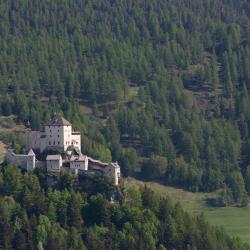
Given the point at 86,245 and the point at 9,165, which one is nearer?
the point at 86,245

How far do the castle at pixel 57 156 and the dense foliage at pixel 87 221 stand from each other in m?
1.95

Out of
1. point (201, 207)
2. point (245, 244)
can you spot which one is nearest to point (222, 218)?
point (201, 207)

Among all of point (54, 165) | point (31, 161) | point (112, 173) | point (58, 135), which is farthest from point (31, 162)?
point (112, 173)

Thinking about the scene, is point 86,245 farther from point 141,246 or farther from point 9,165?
point 9,165

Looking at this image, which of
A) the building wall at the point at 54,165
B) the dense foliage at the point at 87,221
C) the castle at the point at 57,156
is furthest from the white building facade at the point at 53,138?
the dense foliage at the point at 87,221

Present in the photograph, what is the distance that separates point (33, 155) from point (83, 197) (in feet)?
28.9

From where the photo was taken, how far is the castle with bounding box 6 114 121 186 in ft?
514

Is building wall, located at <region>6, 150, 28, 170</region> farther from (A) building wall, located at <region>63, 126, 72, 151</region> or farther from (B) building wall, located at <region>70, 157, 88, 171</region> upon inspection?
(A) building wall, located at <region>63, 126, 72, 151</region>

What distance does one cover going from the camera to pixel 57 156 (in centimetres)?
15738

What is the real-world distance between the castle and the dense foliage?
1949 millimetres

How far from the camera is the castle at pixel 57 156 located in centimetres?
15675

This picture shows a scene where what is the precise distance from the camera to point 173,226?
155m

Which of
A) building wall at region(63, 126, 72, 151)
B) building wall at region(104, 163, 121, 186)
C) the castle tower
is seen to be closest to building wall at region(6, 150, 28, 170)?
the castle tower

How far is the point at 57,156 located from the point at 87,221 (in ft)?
32.0
